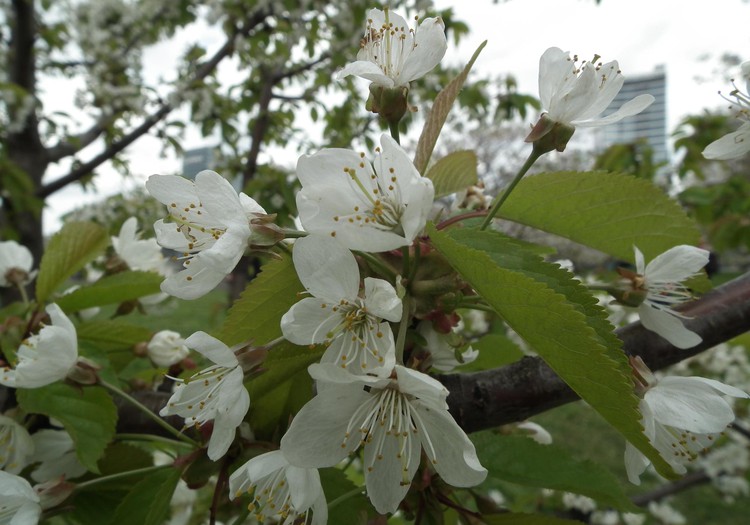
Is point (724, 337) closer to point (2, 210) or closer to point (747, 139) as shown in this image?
point (747, 139)

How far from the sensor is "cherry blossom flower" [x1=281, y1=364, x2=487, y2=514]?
2.15 ft

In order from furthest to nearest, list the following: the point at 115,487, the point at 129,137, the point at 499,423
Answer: the point at 129,137 < the point at 115,487 < the point at 499,423

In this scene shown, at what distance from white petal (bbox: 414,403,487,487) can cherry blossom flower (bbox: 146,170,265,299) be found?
332mm

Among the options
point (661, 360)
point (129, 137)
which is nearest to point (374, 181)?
point (661, 360)

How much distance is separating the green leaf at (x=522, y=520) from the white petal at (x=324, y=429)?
0.36 meters

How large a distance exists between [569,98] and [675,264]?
35 centimetres

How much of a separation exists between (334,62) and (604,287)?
3.95 meters

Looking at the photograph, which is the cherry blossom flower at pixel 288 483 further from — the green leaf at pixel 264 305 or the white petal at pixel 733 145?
the white petal at pixel 733 145

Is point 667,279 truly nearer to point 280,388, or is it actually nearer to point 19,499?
point 280,388

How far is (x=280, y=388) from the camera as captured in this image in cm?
88

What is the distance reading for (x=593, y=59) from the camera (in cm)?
87

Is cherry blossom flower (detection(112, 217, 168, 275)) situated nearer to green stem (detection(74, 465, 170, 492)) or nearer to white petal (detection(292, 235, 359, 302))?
green stem (detection(74, 465, 170, 492))

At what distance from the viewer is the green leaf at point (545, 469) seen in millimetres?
919

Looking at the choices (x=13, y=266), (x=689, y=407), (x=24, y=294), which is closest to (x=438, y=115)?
(x=689, y=407)
